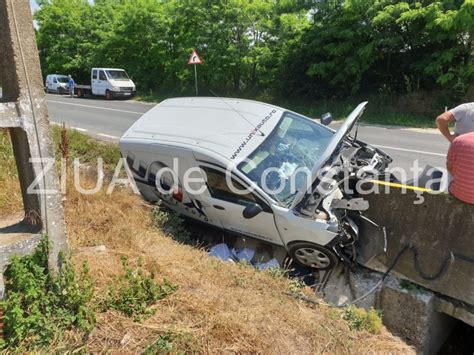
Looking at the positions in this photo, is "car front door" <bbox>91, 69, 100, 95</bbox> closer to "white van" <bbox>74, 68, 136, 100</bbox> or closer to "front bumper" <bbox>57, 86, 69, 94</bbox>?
"white van" <bbox>74, 68, 136, 100</bbox>

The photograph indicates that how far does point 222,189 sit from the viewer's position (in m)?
4.96

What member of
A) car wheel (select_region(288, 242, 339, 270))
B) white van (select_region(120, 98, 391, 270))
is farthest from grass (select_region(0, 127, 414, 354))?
white van (select_region(120, 98, 391, 270))

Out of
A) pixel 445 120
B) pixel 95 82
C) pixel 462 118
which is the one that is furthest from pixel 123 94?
pixel 462 118

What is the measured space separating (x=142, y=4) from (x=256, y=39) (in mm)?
9577

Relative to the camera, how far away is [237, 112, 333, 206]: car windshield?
15.3 ft

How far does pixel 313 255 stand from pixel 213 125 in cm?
222

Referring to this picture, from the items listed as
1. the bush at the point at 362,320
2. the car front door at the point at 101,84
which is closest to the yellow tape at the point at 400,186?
the bush at the point at 362,320

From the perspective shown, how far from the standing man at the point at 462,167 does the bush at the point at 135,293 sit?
2.90m

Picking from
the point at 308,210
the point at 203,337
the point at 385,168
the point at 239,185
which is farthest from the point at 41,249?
the point at 385,168

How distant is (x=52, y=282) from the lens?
2.90 m

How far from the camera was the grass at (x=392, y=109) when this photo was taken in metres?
13.4

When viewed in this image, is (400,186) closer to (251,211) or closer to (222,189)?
(251,211)

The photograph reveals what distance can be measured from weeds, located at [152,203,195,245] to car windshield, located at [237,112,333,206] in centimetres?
127

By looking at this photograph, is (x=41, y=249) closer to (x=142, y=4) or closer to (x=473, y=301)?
(x=473, y=301)
